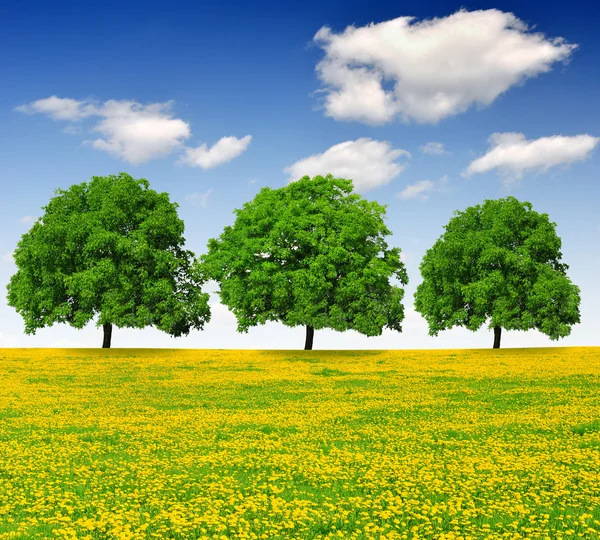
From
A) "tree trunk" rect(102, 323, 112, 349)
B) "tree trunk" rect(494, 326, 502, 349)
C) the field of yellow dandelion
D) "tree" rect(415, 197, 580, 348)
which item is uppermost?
"tree" rect(415, 197, 580, 348)

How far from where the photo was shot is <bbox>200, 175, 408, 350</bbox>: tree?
4941cm

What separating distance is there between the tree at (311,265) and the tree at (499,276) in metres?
4.89

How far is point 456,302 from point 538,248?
8.90m

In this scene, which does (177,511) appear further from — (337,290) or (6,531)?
Answer: (337,290)

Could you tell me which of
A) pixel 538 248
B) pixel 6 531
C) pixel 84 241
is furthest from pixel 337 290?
pixel 6 531

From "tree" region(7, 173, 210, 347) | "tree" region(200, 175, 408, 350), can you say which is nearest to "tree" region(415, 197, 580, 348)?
"tree" region(200, 175, 408, 350)

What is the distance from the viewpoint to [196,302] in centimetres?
5353

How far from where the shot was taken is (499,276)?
52.8 m

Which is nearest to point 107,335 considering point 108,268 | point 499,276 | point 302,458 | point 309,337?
point 108,268

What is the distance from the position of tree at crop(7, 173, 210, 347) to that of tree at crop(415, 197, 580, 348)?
22.4 meters

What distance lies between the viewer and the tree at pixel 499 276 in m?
52.3

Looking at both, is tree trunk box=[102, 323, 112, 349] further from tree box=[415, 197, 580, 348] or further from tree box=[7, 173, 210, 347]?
tree box=[415, 197, 580, 348]

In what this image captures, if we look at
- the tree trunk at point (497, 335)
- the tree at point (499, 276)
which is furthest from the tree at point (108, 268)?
the tree trunk at point (497, 335)

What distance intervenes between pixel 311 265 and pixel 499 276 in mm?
17200
